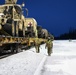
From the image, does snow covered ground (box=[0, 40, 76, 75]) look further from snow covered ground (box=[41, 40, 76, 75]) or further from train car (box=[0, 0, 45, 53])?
train car (box=[0, 0, 45, 53])

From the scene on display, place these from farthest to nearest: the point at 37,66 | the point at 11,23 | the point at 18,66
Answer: the point at 11,23 < the point at 37,66 < the point at 18,66

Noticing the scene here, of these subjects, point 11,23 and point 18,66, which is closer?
point 18,66

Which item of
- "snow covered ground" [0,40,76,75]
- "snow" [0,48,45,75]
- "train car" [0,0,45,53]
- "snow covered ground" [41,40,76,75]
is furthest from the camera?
"train car" [0,0,45,53]

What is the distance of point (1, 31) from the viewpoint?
19.3 metres

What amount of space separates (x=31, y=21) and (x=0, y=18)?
10984 millimetres

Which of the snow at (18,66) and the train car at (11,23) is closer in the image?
the snow at (18,66)

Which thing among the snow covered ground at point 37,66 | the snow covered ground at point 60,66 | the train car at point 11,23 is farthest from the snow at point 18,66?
the train car at point 11,23

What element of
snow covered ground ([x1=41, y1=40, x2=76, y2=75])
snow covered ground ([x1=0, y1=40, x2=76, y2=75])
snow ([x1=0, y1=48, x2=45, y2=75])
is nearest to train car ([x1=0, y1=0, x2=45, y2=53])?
snow covered ground ([x1=0, y1=40, x2=76, y2=75])

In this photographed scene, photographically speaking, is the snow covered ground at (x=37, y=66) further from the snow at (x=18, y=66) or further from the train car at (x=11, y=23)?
the train car at (x=11, y=23)

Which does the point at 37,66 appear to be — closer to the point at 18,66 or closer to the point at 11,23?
the point at 18,66

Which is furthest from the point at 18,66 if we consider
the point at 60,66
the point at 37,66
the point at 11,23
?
the point at 11,23

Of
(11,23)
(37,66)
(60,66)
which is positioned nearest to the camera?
(37,66)

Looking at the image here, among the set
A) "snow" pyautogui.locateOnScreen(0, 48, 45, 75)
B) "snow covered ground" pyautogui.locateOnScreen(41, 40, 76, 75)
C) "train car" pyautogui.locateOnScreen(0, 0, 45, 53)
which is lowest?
"snow covered ground" pyautogui.locateOnScreen(41, 40, 76, 75)

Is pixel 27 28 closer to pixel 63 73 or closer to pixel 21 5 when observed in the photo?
pixel 21 5
